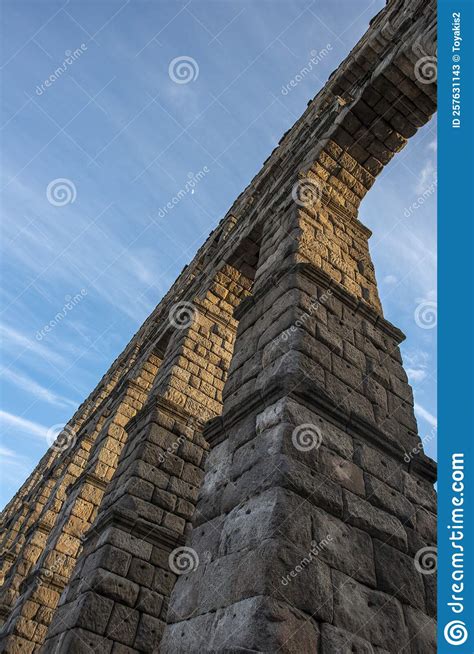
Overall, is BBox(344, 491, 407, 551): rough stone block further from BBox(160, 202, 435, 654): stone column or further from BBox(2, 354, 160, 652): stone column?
BBox(2, 354, 160, 652): stone column

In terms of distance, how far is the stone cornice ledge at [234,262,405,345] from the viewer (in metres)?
4.16

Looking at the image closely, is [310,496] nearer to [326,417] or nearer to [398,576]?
[326,417]

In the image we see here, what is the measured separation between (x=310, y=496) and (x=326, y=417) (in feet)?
2.26

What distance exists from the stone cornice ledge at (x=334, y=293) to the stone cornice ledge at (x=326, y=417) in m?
1.40

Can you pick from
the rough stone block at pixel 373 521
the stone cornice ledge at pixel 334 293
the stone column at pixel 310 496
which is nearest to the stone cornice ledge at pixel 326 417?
the stone column at pixel 310 496

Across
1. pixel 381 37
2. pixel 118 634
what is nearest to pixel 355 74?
pixel 381 37

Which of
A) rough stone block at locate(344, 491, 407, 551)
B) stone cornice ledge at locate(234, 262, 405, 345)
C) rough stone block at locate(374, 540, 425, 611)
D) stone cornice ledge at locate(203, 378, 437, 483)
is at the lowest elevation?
rough stone block at locate(374, 540, 425, 611)

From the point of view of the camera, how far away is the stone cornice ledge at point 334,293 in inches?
164

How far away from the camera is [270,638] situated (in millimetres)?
1942

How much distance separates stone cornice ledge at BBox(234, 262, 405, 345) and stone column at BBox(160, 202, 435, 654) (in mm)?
Result: 15

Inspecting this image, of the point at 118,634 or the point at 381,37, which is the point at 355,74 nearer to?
the point at 381,37

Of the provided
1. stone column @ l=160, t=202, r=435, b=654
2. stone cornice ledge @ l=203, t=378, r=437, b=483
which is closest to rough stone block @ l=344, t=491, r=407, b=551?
stone column @ l=160, t=202, r=435, b=654

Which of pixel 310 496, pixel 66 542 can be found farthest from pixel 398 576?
pixel 66 542

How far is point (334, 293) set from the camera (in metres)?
4.30
